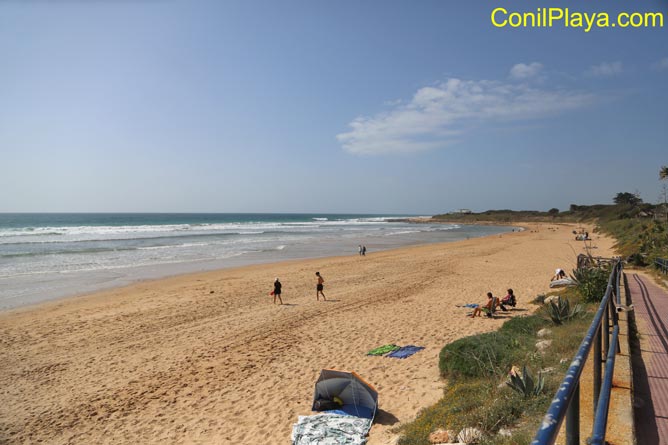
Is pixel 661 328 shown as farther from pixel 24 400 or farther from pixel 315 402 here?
pixel 24 400

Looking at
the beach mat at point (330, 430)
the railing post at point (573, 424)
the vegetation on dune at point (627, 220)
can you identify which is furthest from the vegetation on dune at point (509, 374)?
the vegetation on dune at point (627, 220)

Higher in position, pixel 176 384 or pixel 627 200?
pixel 627 200

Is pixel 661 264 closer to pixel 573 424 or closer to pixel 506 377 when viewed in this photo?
pixel 506 377

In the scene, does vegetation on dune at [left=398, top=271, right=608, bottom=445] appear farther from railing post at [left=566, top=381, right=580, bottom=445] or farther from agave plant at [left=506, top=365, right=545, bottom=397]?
railing post at [left=566, top=381, right=580, bottom=445]

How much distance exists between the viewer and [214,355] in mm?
9781

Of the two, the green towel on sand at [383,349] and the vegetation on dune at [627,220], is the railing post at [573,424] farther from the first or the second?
the vegetation on dune at [627,220]

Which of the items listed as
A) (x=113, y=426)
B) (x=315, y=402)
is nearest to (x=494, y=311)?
(x=315, y=402)

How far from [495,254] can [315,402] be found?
87.0 ft

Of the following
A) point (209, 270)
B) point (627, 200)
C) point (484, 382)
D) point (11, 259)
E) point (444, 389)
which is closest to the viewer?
point (484, 382)

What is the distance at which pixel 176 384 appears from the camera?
27.3 feet

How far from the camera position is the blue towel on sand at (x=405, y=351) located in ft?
29.5

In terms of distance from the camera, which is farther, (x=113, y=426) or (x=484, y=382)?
(x=113, y=426)

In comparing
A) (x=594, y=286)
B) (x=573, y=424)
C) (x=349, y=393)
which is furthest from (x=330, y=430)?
(x=594, y=286)

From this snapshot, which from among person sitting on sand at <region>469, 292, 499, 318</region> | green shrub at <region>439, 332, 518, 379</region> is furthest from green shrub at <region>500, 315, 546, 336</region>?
person sitting on sand at <region>469, 292, 499, 318</region>
